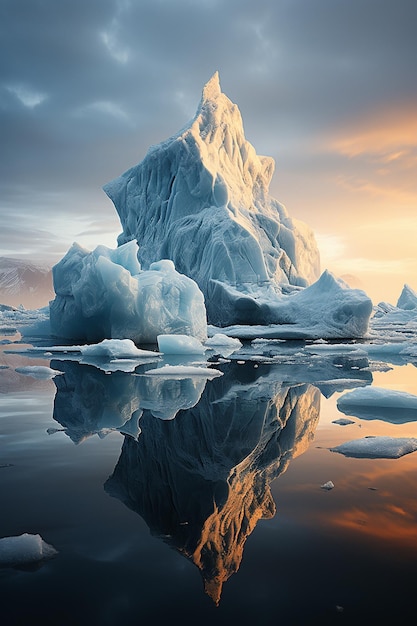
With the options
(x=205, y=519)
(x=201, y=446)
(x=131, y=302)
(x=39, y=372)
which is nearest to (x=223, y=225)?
(x=131, y=302)

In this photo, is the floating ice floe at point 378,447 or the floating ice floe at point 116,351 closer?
the floating ice floe at point 378,447

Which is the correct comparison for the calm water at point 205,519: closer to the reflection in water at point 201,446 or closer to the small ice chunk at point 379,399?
the reflection in water at point 201,446

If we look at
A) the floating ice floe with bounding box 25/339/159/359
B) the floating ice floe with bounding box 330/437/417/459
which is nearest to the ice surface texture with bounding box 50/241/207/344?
the floating ice floe with bounding box 25/339/159/359

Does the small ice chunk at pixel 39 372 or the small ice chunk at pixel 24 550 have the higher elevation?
the small ice chunk at pixel 39 372

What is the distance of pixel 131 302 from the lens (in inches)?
509

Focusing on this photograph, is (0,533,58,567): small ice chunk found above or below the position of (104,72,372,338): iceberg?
Result: below

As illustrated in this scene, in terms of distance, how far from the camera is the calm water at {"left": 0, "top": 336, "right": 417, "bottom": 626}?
1453mm

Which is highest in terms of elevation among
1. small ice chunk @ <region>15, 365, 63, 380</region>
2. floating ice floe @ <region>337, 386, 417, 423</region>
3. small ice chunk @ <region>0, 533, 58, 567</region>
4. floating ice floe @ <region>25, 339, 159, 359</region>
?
floating ice floe @ <region>25, 339, 159, 359</region>

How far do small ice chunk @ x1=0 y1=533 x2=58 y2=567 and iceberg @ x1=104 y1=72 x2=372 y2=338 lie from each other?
1635cm

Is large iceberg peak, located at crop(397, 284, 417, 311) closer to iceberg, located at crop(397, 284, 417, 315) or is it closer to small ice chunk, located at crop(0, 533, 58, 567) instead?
iceberg, located at crop(397, 284, 417, 315)

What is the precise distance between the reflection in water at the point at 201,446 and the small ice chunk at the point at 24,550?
41 cm

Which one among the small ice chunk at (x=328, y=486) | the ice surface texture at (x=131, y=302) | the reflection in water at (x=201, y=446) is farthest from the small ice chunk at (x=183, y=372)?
the ice surface texture at (x=131, y=302)

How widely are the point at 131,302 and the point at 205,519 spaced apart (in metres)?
11.1

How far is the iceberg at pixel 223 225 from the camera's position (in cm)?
2092
